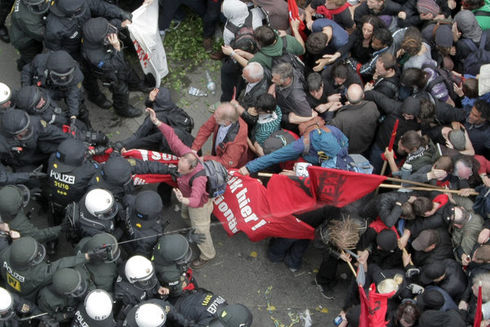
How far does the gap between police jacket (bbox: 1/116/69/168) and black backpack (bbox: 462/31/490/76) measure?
18.7ft

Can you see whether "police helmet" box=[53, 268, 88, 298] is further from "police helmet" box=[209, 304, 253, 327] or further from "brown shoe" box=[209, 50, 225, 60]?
"brown shoe" box=[209, 50, 225, 60]

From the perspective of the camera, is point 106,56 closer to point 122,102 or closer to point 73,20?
point 73,20

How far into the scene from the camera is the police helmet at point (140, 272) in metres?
6.27

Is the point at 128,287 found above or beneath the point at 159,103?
beneath

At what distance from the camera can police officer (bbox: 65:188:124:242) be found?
6.57 meters

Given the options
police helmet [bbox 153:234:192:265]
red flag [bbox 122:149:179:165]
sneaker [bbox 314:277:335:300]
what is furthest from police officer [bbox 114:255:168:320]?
sneaker [bbox 314:277:335:300]

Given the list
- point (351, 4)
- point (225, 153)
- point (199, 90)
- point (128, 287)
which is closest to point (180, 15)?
point (199, 90)

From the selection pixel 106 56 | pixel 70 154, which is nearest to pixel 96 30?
pixel 106 56

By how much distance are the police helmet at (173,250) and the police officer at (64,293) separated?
83cm

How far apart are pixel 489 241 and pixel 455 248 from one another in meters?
0.38

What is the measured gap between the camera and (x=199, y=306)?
6578 mm

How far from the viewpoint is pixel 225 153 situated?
758cm

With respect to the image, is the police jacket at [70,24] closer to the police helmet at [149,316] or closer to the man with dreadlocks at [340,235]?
the police helmet at [149,316]

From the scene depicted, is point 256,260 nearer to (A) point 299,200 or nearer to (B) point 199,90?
(A) point 299,200
